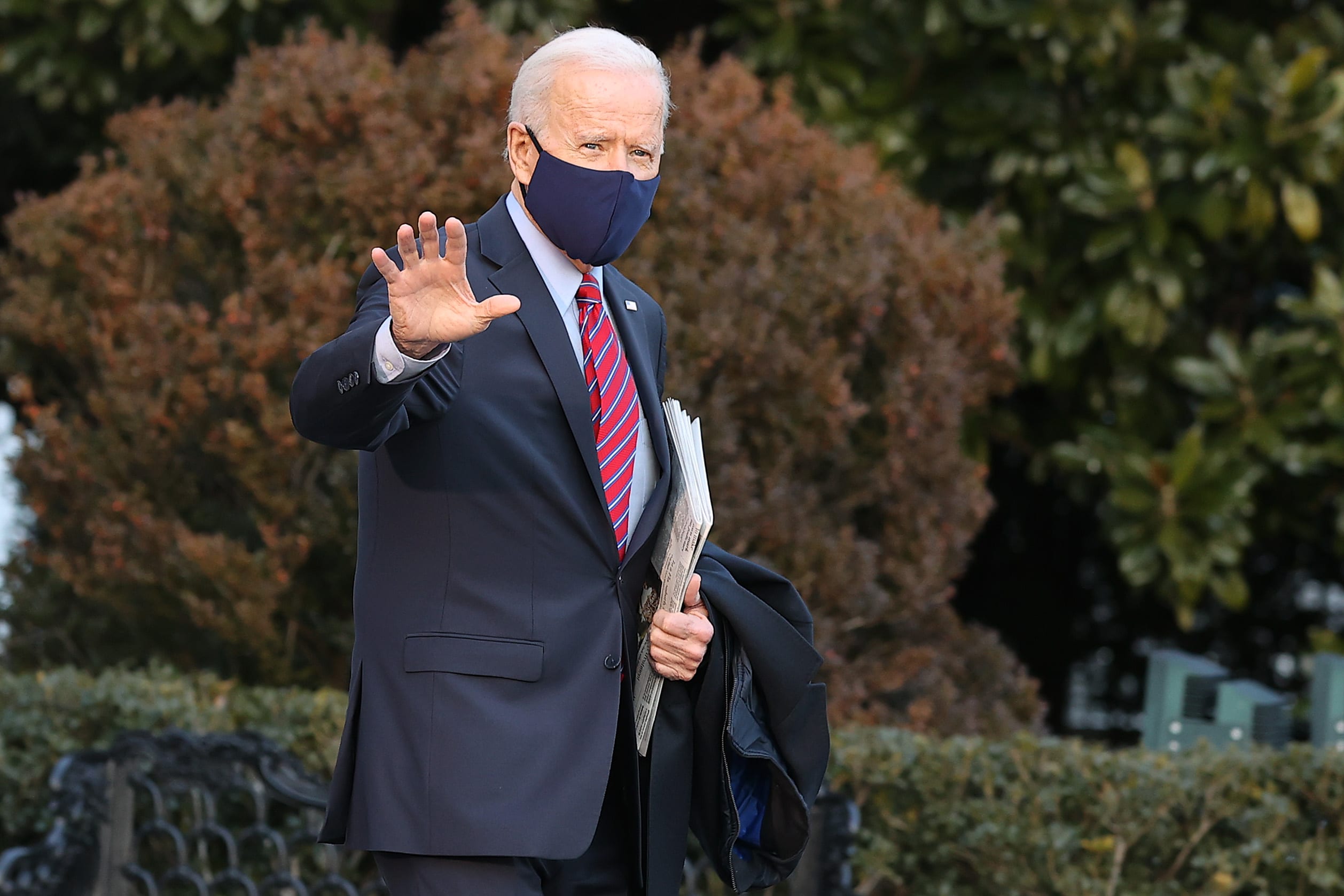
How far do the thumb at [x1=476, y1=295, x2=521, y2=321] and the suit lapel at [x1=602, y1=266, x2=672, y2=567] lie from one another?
51 centimetres

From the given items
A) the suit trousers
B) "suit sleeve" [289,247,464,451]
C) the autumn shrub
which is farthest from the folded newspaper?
the autumn shrub

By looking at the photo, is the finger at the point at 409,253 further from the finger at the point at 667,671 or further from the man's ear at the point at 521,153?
the finger at the point at 667,671

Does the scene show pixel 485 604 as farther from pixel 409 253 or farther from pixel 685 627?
pixel 409 253

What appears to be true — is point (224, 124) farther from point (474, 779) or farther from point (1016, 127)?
point (474, 779)

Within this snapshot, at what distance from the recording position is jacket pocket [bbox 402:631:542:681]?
228 centimetres

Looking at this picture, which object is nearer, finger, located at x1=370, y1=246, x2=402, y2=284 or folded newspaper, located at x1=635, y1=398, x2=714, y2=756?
finger, located at x1=370, y1=246, x2=402, y2=284

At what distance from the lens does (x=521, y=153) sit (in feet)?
8.16

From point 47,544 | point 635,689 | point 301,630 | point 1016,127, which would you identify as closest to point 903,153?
point 1016,127

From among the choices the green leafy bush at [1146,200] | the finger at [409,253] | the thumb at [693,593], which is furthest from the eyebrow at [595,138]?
the green leafy bush at [1146,200]

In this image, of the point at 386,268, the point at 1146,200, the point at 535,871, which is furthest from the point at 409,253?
the point at 1146,200

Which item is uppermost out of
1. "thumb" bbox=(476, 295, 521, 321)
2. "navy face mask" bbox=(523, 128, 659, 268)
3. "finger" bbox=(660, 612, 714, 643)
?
"navy face mask" bbox=(523, 128, 659, 268)

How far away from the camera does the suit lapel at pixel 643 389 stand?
251cm

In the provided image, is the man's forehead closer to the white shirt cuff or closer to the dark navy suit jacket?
the dark navy suit jacket

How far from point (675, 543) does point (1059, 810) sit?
233 cm
